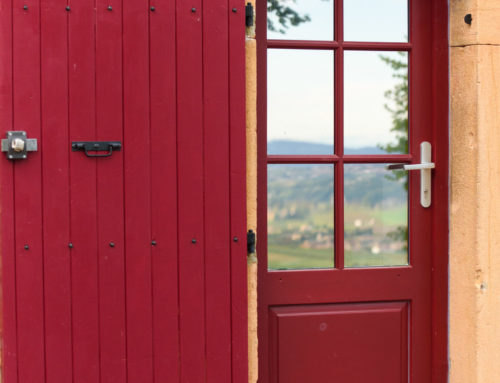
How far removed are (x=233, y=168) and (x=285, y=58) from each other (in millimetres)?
610

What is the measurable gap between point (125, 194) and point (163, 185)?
0.14 m

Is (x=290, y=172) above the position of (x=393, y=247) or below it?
above

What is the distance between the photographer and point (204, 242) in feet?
7.36

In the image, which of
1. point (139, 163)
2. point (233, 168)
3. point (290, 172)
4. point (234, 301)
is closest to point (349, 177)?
point (290, 172)

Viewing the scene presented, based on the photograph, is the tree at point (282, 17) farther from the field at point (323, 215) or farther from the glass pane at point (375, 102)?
the field at point (323, 215)

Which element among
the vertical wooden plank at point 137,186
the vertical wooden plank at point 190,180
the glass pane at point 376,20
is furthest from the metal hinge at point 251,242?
the glass pane at point 376,20

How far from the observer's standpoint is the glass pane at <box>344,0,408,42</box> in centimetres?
258

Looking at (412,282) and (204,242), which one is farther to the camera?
(412,282)

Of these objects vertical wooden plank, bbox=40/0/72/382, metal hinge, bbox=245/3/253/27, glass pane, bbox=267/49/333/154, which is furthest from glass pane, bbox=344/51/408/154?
vertical wooden plank, bbox=40/0/72/382

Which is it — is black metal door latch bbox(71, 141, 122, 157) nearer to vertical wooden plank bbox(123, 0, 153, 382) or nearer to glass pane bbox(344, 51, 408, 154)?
vertical wooden plank bbox(123, 0, 153, 382)

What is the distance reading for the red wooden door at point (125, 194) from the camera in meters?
2.13

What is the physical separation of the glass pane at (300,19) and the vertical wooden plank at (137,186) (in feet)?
1.98

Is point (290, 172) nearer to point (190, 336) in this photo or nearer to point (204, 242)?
point (204, 242)

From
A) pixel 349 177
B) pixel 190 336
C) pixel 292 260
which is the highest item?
pixel 349 177
